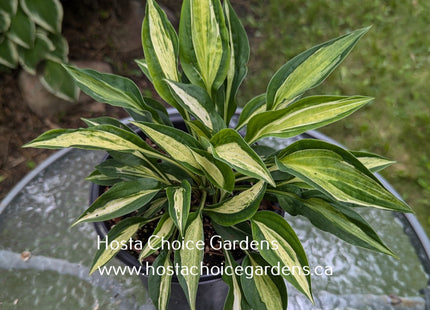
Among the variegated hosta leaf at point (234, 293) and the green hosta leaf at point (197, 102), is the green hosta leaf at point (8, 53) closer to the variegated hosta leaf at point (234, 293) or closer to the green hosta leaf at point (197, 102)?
the green hosta leaf at point (197, 102)

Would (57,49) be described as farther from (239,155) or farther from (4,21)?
(239,155)

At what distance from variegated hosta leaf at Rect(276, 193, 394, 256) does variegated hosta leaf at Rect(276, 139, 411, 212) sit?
101 mm

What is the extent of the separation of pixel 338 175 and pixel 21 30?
1244 mm

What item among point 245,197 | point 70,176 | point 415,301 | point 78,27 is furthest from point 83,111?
point 415,301

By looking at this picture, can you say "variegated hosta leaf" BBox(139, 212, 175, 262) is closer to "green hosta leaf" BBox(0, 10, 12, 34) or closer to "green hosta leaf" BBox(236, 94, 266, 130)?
"green hosta leaf" BBox(236, 94, 266, 130)

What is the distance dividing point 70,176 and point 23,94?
84 cm

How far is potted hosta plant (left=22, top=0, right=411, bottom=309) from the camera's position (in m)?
0.55

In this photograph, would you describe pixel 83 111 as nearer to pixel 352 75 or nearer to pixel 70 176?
pixel 70 176

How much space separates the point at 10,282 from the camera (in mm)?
869

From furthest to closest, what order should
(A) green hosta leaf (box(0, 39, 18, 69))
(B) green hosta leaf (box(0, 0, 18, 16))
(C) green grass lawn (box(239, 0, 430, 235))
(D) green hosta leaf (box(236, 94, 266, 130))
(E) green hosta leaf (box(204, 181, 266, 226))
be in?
(C) green grass lawn (box(239, 0, 430, 235)) → (A) green hosta leaf (box(0, 39, 18, 69)) → (B) green hosta leaf (box(0, 0, 18, 16)) → (D) green hosta leaf (box(236, 94, 266, 130)) → (E) green hosta leaf (box(204, 181, 266, 226))

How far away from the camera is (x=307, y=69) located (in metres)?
0.63

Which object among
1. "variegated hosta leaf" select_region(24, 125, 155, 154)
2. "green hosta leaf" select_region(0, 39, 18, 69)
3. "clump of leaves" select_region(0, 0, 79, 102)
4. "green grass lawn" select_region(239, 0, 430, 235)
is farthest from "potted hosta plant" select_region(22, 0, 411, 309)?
"green grass lawn" select_region(239, 0, 430, 235)

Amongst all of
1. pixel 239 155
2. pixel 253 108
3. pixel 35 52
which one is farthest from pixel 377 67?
pixel 239 155

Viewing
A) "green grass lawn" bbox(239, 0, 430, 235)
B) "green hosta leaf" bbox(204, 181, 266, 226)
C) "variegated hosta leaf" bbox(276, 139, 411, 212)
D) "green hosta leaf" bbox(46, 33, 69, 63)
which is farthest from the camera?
"green grass lawn" bbox(239, 0, 430, 235)
